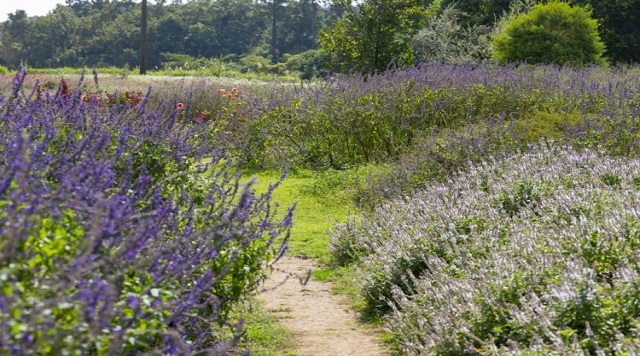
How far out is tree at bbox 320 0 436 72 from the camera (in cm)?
1697

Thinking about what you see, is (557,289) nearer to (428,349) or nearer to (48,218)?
(428,349)

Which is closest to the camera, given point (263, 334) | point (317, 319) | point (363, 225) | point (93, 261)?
point (93, 261)

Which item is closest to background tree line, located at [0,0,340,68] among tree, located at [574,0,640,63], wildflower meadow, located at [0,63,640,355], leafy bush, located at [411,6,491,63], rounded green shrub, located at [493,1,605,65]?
tree, located at [574,0,640,63]

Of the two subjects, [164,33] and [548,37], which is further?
[164,33]

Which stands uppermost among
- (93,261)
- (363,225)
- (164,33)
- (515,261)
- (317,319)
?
(164,33)

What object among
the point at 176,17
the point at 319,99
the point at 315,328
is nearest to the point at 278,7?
the point at 176,17

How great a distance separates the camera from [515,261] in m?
4.63

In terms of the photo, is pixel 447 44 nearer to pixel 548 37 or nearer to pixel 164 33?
pixel 548 37

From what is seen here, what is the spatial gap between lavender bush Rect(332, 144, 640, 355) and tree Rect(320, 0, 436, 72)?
1016 centimetres

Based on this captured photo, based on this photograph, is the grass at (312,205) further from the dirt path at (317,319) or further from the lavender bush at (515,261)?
the dirt path at (317,319)

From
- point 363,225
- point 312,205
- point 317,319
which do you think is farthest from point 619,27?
point 317,319

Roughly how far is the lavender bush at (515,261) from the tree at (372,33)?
10.2 m

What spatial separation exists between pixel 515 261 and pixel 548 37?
658 inches

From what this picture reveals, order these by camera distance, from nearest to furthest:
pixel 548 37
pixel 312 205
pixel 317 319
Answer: pixel 317 319, pixel 312 205, pixel 548 37
